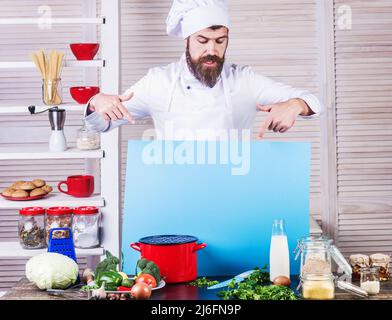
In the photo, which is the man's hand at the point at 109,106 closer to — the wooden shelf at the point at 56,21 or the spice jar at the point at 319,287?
the wooden shelf at the point at 56,21

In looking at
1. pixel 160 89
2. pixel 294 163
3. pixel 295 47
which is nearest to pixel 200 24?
pixel 160 89

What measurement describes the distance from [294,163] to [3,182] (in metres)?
1.68

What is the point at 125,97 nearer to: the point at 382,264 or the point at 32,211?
the point at 32,211

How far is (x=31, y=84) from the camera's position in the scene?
122 inches

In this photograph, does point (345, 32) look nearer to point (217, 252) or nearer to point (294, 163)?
point (294, 163)

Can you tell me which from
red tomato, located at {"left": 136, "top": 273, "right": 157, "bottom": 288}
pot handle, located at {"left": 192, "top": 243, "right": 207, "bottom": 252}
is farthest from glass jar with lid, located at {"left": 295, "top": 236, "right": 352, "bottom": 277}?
red tomato, located at {"left": 136, "top": 273, "right": 157, "bottom": 288}

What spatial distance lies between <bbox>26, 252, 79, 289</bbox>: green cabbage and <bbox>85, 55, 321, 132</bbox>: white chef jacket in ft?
3.61

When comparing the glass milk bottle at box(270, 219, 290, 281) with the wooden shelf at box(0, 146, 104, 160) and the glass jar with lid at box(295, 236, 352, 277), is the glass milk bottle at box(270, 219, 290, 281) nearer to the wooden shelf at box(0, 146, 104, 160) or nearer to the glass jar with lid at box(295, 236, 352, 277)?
the glass jar with lid at box(295, 236, 352, 277)

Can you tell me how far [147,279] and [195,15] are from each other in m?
1.36

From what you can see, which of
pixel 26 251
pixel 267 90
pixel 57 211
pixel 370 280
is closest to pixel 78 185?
pixel 57 211

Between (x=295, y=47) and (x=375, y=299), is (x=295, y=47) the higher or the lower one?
the higher one
